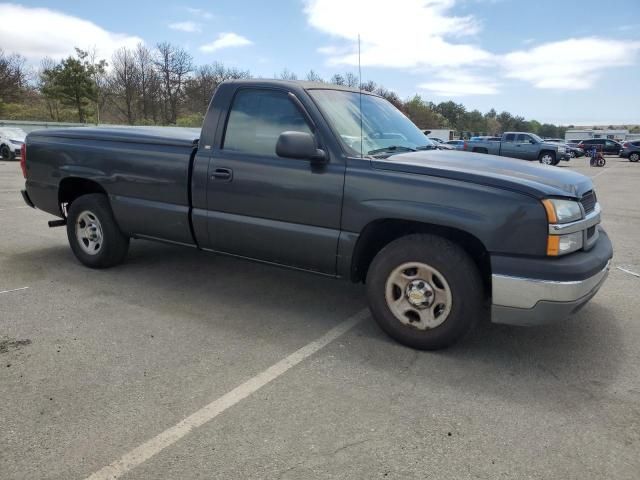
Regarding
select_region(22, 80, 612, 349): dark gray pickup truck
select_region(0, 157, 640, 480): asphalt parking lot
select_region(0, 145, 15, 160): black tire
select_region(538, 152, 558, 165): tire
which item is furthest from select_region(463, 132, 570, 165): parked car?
select_region(22, 80, 612, 349): dark gray pickup truck

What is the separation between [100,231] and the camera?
524cm

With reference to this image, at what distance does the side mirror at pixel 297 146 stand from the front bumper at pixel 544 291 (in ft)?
4.91

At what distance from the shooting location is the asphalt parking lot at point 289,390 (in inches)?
95.7

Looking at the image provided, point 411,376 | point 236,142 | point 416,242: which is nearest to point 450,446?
point 411,376

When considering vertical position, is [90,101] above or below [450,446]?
above

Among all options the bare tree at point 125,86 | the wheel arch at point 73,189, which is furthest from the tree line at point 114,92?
the wheel arch at point 73,189

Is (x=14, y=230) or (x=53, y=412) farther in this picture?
(x=14, y=230)

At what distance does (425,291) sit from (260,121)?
190 centimetres

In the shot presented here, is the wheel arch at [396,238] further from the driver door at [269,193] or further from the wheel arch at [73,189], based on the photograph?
the wheel arch at [73,189]

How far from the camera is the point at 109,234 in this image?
5164 mm

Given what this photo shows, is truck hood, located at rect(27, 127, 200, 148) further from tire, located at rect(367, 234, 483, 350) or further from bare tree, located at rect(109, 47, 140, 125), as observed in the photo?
bare tree, located at rect(109, 47, 140, 125)

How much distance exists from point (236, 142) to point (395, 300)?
1.84 m

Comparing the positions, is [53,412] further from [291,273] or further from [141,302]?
[291,273]

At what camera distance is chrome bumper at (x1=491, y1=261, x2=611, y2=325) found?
3.12m
